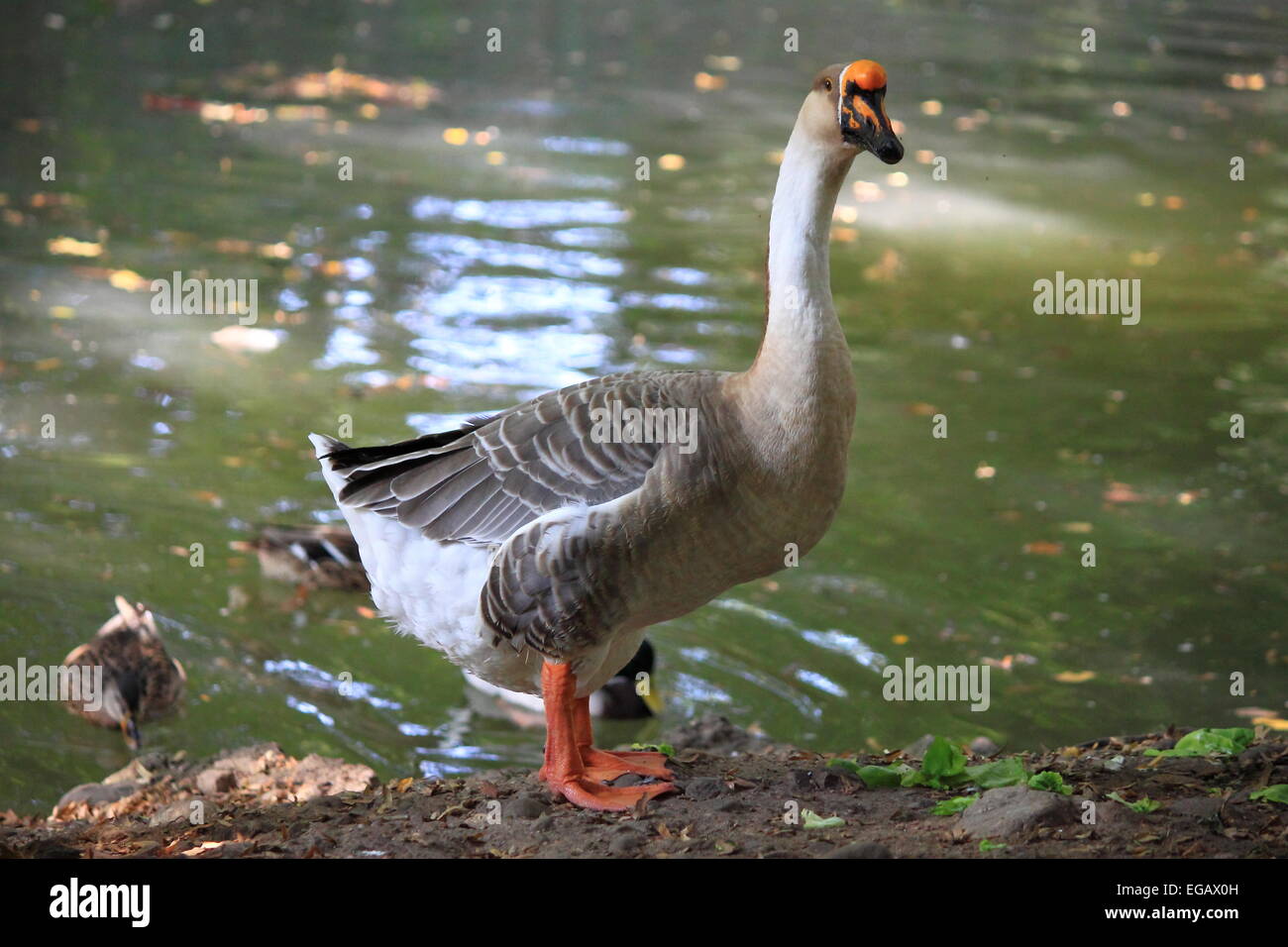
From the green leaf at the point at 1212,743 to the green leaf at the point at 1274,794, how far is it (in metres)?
0.55

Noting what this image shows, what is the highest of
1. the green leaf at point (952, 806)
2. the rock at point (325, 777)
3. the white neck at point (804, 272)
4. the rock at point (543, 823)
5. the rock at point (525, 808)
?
the white neck at point (804, 272)

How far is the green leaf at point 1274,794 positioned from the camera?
13.0 feet

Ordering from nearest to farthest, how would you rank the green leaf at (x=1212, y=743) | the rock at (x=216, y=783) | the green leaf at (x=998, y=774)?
the green leaf at (x=998, y=774)
the green leaf at (x=1212, y=743)
the rock at (x=216, y=783)

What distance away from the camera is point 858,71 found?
13.2 feet

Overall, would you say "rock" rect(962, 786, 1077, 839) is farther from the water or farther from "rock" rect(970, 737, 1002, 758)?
the water

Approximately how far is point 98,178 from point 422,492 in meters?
10.1

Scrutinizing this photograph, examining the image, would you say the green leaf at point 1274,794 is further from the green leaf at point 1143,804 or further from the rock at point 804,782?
the rock at point 804,782

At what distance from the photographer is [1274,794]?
3.97 meters

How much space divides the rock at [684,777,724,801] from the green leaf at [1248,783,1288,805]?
1542 millimetres

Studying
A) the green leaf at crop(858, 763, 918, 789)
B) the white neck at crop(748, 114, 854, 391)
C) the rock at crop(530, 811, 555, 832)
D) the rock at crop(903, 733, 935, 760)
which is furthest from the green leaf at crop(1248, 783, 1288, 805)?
the rock at crop(530, 811, 555, 832)

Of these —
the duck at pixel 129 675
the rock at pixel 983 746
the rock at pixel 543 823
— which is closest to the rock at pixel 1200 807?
the rock at pixel 983 746

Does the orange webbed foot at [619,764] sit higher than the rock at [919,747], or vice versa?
the orange webbed foot at [619,764]

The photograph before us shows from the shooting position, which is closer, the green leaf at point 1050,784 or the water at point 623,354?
the green leaf at point 1050,784
